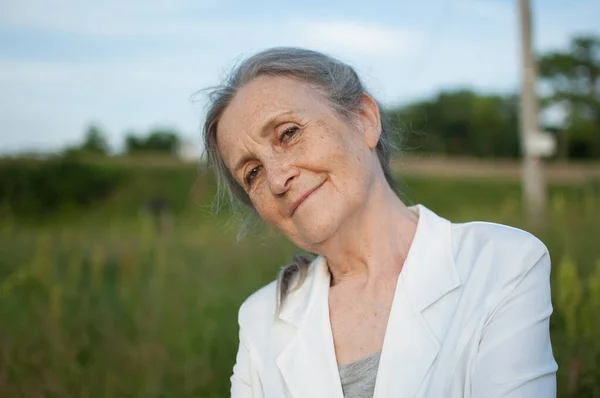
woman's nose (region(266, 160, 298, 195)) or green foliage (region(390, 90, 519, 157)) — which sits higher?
woman's nose (region(266, 160, 298, 195))

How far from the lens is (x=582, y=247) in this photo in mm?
4109

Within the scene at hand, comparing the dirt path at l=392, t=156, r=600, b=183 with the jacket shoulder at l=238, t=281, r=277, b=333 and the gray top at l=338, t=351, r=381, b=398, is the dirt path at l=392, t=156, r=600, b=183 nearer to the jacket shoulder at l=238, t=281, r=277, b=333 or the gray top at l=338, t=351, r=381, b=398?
the jacket shoulder at l=238, t=281, r=277, b=333

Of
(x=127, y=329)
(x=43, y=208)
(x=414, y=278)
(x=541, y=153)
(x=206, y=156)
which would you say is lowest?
(x=43, y=208)

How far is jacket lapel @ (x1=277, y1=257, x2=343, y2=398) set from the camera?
1.76 m

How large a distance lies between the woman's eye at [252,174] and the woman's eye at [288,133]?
0.40 feet

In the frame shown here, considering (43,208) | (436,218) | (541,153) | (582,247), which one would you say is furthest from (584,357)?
(43,208)

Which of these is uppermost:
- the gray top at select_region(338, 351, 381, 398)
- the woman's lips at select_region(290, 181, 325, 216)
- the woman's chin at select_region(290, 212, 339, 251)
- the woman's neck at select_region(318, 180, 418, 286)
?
the woman's lips at select_region(290, 181, 325, 216)

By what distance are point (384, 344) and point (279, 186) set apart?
0.47m

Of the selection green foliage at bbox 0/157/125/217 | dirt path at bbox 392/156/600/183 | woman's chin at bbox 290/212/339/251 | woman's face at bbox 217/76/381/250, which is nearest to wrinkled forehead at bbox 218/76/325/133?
woman's face at bbox 217/76/381/250

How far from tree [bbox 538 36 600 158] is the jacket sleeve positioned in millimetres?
41153

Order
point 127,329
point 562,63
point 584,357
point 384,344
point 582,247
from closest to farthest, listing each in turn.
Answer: point 384,344
point 584,357
point 127,329
point 582,247
point 562,63

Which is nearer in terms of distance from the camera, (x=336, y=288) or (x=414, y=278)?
(x=414, y=278)

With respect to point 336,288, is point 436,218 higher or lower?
higher

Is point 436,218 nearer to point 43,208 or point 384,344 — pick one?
point 384,344
